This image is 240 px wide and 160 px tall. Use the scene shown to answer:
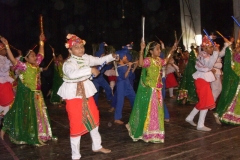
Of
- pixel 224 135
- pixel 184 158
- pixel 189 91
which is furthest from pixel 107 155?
pixel 189 91

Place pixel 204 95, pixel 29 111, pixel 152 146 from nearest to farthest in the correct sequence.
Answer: pixel 152 146, pixel 29 111, pixel 204 95

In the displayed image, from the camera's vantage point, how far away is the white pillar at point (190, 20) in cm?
1300

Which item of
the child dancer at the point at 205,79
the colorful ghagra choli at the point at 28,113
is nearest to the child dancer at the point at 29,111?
the colorful ghagra choli at the point at 28,113

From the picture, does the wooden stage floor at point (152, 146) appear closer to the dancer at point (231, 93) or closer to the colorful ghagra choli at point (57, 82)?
the dancer at point (231, 93)

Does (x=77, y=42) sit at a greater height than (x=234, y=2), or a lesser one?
→ lesser

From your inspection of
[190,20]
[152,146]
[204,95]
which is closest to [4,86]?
[152,146]

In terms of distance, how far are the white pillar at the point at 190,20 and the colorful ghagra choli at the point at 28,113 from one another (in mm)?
9080

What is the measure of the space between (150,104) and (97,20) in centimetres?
719

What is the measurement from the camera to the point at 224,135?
196 inches

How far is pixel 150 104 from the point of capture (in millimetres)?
4652

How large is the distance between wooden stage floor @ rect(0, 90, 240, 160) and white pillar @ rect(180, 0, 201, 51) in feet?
25.6

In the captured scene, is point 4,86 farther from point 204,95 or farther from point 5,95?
point 204,95

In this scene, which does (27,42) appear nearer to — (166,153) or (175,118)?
(175,118)

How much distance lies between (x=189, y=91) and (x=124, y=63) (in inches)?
106
